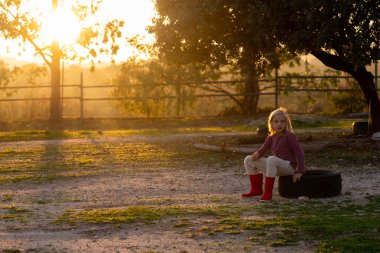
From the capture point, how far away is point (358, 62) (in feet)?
49.0

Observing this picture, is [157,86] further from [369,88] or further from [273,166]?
[273,166]

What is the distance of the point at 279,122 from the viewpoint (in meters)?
10.3

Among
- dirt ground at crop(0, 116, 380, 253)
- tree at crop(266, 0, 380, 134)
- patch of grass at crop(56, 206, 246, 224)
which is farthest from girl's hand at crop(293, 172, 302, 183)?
tree at crop(266, 0, 380, 134)

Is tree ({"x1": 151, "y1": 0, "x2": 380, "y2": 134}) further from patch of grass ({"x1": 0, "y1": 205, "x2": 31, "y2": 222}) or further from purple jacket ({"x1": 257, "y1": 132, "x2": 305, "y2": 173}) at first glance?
patch of grass ({"x1": 0, "y1": 205, "x2": 31, "y2": 222})

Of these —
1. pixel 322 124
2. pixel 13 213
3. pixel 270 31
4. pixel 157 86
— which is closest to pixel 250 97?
pixel 157 86

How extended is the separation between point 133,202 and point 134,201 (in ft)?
0.26

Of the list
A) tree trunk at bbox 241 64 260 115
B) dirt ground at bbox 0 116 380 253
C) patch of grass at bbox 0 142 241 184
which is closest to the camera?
dirt ground at bbox 0 116 380 253

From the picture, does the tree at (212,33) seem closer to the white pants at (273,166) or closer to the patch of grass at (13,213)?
the white pants at (273,166)

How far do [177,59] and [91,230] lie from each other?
402 inches


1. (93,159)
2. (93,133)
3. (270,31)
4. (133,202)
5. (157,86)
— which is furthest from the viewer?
(157,86)

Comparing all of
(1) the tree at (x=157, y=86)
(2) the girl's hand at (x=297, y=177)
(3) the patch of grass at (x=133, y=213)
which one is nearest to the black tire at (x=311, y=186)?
(2) the girl's hand at (x=297, y=177)

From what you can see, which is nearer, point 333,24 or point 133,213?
point 133,213

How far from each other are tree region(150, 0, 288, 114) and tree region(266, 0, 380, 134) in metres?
0.54

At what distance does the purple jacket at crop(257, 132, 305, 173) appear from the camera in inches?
402
